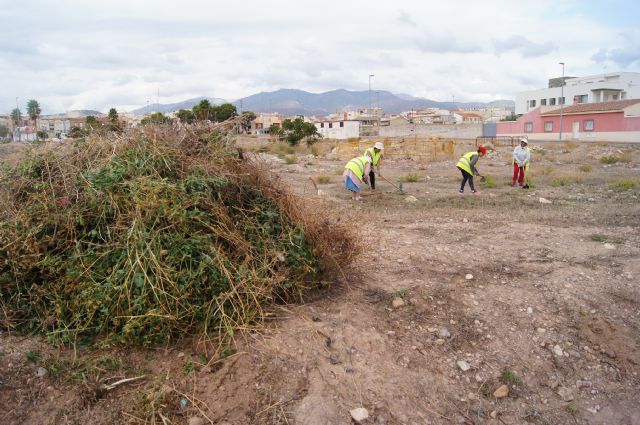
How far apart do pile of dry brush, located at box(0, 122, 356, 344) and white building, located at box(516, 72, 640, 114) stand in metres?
50.3

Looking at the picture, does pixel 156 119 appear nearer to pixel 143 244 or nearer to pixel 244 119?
pixel 244 119

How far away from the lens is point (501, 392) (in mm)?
3230

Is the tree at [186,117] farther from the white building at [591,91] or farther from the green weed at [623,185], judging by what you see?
the white building at [591,91]

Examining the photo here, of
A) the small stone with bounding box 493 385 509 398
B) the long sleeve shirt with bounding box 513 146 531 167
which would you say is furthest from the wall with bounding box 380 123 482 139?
the small stone with bounding box 493 385 509 398

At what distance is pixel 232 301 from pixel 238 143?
1696 mm

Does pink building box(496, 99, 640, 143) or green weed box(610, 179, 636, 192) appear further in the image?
pink building box(496, 99, 640, 143)

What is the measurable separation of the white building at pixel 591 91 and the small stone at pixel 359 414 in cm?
5104

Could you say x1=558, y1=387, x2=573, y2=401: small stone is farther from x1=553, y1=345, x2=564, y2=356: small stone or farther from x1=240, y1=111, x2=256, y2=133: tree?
x1=240, y1=111, x2=256, y2=133: tree

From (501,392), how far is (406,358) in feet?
2.15

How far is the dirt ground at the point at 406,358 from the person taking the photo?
2730 millimetres

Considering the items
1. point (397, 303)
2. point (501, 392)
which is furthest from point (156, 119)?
point (501, 392)

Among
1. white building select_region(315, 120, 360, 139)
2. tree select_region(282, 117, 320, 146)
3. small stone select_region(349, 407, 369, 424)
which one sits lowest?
small stone select_region(349, 407, 369, 424)

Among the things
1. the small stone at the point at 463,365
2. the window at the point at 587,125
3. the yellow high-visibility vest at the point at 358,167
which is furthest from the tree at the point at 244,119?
the window at the point at 587,125

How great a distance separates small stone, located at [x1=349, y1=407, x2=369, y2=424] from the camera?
2748mm
